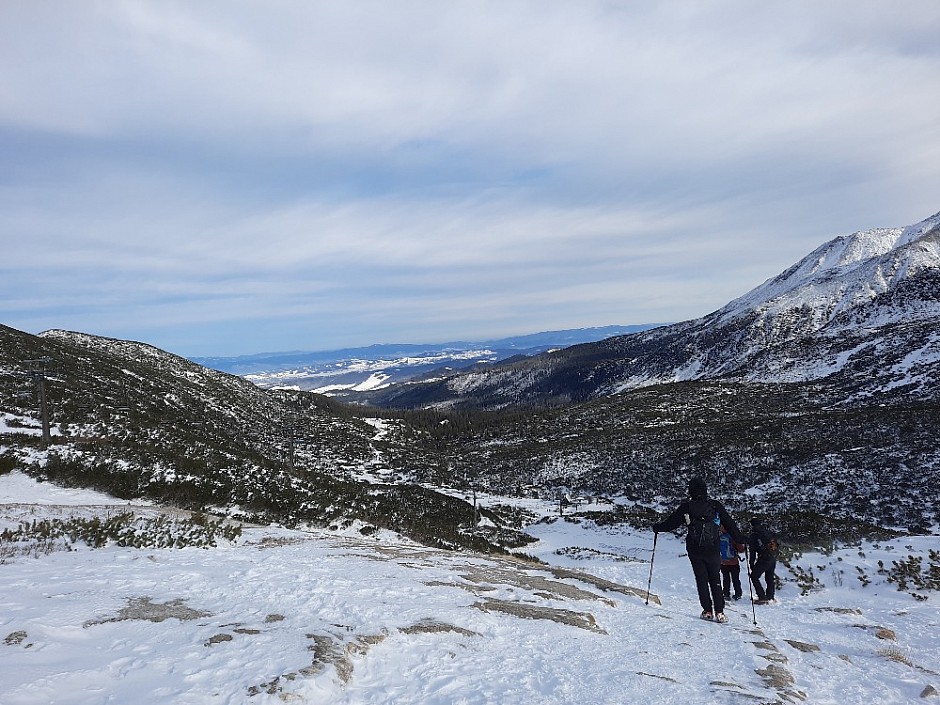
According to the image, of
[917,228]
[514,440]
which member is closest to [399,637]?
[514,440]

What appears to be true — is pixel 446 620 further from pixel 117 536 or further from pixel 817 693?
pixel 117 536

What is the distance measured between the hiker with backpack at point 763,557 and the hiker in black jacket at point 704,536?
3904mm

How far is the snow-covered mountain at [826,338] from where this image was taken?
220 feet

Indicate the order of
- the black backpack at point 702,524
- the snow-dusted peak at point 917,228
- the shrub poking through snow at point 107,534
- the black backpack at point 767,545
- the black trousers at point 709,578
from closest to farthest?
the black backpack at point 702,524 → the black trousers at point 709,578 → the shrub poking through snow at point 107,534 → the black backpack at point 767,545 → the snow-dusted peak at point 917,228

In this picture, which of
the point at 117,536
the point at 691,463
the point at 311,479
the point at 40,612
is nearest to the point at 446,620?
the point at 40,612

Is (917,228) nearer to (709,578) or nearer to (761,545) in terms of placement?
(761,545)

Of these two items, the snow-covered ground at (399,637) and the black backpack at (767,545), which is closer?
the snow-covered ground at (399,637)

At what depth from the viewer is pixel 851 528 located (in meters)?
21.1

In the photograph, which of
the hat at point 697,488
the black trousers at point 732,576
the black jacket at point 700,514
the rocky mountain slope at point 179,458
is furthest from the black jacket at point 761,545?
the rocky mountain slope at point 179,458

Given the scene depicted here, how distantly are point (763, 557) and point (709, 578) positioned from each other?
4.53 metres

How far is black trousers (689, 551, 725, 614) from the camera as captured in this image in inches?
373

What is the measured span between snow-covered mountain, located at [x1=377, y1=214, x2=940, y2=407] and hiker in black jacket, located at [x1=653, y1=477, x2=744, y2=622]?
55515mm

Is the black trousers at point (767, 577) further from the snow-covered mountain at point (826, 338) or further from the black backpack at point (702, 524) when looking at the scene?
the snow-covered mountain at point (826, 338)

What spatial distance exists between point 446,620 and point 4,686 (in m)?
5.19
